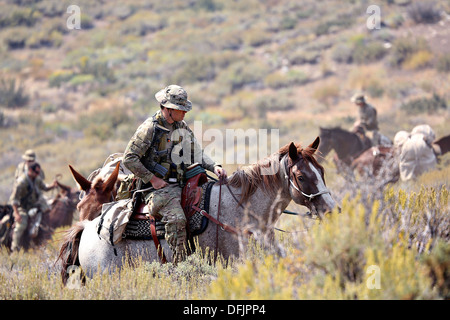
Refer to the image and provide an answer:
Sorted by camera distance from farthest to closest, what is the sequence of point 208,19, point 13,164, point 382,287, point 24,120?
point 208,19 < point 24,120 < point 13,164 < point 382,287

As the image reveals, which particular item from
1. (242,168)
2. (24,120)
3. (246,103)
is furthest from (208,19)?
(242,168)

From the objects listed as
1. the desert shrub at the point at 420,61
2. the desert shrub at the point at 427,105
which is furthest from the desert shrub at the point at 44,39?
the desert shrub at the point at 427,105

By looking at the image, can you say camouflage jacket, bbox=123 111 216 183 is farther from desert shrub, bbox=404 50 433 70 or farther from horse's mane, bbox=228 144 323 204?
desert shrub, bbox=404 50 433 70

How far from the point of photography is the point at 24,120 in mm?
33031

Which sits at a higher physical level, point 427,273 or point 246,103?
point 246,103

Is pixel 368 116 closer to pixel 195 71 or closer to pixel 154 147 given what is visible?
pixel 154 147

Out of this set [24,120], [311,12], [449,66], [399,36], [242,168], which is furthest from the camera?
[311,12]

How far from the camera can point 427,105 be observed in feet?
85.0

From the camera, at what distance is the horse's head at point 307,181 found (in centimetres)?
566

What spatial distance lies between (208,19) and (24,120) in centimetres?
2156

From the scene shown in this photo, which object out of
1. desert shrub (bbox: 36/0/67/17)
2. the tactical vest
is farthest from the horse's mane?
desert shrub (bbox: 36/0/67/17)

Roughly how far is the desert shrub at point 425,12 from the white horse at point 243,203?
1378 inches

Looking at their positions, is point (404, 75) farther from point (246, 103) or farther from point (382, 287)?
point (382, 287)

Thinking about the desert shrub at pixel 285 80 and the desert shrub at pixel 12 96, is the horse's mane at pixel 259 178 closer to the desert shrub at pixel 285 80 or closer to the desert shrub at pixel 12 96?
the desert shrub at pixel 285 80
